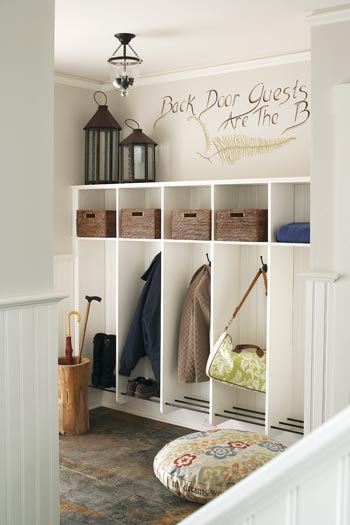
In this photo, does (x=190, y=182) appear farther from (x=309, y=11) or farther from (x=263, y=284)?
(x=309, y=11)

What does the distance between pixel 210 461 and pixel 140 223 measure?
1783 millimetres

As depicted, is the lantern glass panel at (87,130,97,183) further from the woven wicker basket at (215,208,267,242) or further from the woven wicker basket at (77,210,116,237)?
the woven wicker basket at (215,208,267,242)

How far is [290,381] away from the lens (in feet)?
14.3

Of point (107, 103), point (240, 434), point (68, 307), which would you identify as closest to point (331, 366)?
point (240, 434)

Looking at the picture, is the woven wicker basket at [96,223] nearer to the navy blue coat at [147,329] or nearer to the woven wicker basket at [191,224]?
the navy blue coat at [147,329]

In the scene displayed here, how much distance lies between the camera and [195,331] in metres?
4.56

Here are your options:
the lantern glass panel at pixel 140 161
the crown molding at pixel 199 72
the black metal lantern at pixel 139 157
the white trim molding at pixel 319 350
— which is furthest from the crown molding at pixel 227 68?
the white trim molding at pixel 319 350

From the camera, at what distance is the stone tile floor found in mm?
3447

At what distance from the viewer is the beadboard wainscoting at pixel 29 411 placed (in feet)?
8.00

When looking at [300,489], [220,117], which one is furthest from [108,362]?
[300,489]

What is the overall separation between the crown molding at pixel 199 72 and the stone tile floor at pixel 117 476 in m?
2.48

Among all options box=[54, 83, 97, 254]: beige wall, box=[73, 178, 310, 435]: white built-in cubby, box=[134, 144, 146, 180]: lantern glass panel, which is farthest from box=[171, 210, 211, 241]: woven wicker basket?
box=[54, 83, 97, 254]: beige wall

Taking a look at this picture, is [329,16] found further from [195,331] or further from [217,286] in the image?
[195,331]

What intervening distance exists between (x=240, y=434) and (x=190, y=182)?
1.62 m
